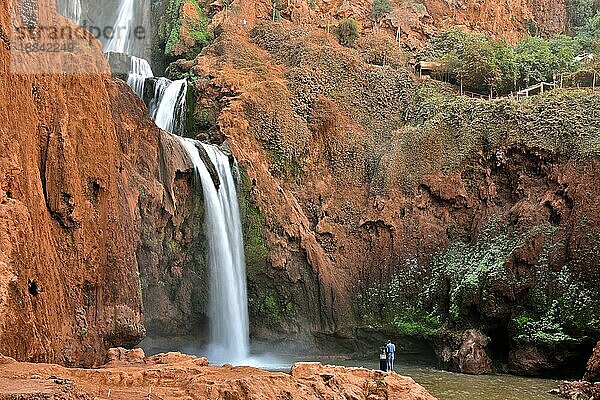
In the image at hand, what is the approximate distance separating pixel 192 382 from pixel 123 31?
32.7m

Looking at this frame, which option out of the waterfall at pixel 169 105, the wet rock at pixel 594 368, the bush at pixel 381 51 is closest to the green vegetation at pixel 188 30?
the waterfall at pixel 169 105

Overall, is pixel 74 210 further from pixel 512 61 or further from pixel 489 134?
pixel 512 61

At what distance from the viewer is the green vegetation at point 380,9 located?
133ft

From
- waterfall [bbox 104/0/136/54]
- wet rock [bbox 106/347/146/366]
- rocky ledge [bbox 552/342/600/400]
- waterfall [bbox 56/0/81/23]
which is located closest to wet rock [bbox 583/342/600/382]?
rocky ledge [bbox 552/342/600/400]

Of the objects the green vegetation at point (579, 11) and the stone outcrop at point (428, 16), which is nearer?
the stone outcrop at point (428, 16)

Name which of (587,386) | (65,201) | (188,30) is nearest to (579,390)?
(587,386)

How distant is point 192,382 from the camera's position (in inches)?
431

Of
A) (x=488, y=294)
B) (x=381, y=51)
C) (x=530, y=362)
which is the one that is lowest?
(x=530, y=362)

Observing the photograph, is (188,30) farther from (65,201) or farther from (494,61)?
(65,201)

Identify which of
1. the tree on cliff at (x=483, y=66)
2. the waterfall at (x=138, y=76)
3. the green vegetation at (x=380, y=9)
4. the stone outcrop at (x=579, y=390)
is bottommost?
the stone outcrop at (x=579, y=390)

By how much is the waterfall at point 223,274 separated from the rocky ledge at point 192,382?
10.6 m

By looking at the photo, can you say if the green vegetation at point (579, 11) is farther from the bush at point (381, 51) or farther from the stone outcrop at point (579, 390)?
the stone outcrop at point (579, 390)

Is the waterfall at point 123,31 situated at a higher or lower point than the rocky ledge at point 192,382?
higher

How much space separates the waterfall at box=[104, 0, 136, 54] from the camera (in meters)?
39.4
